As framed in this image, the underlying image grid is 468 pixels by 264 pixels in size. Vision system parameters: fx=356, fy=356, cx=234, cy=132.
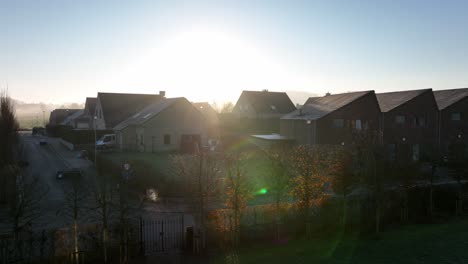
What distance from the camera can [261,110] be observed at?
183 feet

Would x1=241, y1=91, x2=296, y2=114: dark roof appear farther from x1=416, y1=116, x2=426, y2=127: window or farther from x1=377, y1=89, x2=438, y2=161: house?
x1=416, y1=116, x2=426, y2=127: window

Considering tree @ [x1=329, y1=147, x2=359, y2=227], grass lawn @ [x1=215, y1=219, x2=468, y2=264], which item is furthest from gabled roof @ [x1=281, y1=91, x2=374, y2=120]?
grass lawn @ [x1=215, y1=219, x2=468, y2=264]

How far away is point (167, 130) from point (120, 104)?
15395mm

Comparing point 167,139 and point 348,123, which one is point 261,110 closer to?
point 167,139

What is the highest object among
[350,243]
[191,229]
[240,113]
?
[240,113]

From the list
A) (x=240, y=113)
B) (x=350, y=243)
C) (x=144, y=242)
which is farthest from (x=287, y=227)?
(x=240, y=113)

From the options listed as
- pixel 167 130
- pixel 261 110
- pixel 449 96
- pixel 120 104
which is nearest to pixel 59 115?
pixel 120 104

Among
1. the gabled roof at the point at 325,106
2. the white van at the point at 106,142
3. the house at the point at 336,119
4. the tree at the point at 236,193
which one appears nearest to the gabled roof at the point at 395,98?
the house at the point at 336,119

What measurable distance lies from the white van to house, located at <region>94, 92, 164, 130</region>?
557 centimetres

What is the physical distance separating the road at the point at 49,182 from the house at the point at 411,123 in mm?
29605

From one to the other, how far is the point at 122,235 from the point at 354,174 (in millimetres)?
11979

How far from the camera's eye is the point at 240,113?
61.5 metres

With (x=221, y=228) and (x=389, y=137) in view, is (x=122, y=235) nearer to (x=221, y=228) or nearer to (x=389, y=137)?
(x=221, y=228)

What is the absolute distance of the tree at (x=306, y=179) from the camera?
52.7ft
